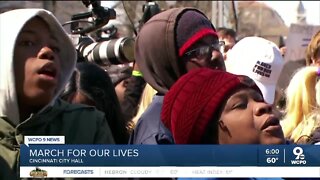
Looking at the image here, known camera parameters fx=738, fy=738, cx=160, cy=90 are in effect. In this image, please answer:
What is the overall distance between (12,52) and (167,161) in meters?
0.45

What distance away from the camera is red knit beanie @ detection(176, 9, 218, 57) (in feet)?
6.73

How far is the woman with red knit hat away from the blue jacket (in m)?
0.05

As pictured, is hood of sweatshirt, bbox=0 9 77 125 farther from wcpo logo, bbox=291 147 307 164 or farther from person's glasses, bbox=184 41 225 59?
wcpo logo, bbox=291 147 307 164

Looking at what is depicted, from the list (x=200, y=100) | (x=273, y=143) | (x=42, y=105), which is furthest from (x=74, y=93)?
(x=273, y=143)

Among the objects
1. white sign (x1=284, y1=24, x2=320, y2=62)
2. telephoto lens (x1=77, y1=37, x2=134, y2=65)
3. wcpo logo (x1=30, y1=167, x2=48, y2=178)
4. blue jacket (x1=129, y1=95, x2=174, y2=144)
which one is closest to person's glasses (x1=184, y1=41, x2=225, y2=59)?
blue jacket (x1=129, y1=95, x2=174, y2=144)

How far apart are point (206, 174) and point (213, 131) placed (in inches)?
4.9

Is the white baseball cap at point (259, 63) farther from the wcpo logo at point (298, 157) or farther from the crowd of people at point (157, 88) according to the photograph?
the wcpo logo at point (298, 157)

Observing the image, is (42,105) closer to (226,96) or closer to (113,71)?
(226,96)

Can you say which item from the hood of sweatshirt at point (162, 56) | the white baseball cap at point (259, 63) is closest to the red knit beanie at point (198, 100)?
the hood of sweatshirt at point (162, 56)

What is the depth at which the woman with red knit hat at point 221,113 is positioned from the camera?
1.61 meters

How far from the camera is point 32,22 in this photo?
5.85ft

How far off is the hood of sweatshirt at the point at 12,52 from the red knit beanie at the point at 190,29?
36 cm

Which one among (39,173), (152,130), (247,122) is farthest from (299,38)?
(39,173)

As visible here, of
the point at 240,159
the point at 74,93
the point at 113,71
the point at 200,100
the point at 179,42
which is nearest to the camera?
the point at 240,159
